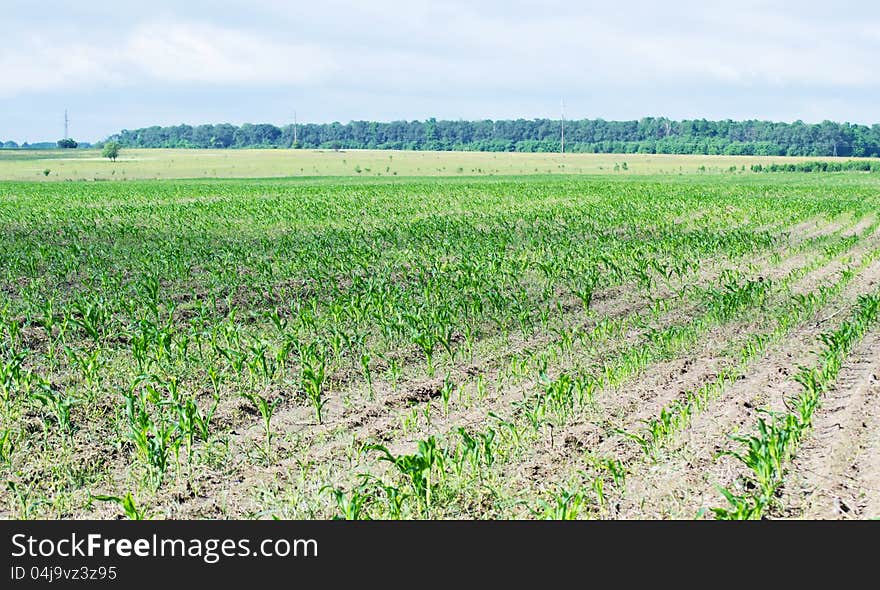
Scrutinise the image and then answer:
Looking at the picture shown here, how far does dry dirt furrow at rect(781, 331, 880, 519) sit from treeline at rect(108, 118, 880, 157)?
483 ft

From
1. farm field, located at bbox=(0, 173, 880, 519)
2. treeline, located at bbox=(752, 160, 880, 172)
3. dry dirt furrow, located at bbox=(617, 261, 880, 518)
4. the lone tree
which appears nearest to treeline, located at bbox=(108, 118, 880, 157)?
treeline, located at bbox=(752, 160, 880, 172)

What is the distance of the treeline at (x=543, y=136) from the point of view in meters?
152

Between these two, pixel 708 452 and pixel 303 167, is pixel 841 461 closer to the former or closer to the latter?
pixel 708 452

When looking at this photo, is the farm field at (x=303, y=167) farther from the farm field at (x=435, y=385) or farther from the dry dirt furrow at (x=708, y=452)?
the dry dirt furrow at (x=708, y=452)

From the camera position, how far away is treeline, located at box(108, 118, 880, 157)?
151750 mm

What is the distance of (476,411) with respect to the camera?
855 cm

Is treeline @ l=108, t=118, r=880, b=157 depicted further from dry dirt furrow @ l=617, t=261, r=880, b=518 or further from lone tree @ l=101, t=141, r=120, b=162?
dry dirt furrow @ l=617, t=261, r=880, b=518

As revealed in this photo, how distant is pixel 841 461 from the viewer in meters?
6.91

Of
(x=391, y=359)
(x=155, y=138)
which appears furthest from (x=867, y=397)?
(x=155, y=138)

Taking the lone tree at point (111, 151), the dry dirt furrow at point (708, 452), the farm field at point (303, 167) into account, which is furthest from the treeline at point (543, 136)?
→ the dry dirt furrow at point (708, 452)

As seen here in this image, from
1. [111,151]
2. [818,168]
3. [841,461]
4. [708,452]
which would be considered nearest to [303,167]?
[111,151]

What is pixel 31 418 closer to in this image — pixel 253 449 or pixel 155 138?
pixel 253 449

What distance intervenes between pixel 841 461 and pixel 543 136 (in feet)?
616

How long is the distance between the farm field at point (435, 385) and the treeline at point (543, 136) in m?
141
